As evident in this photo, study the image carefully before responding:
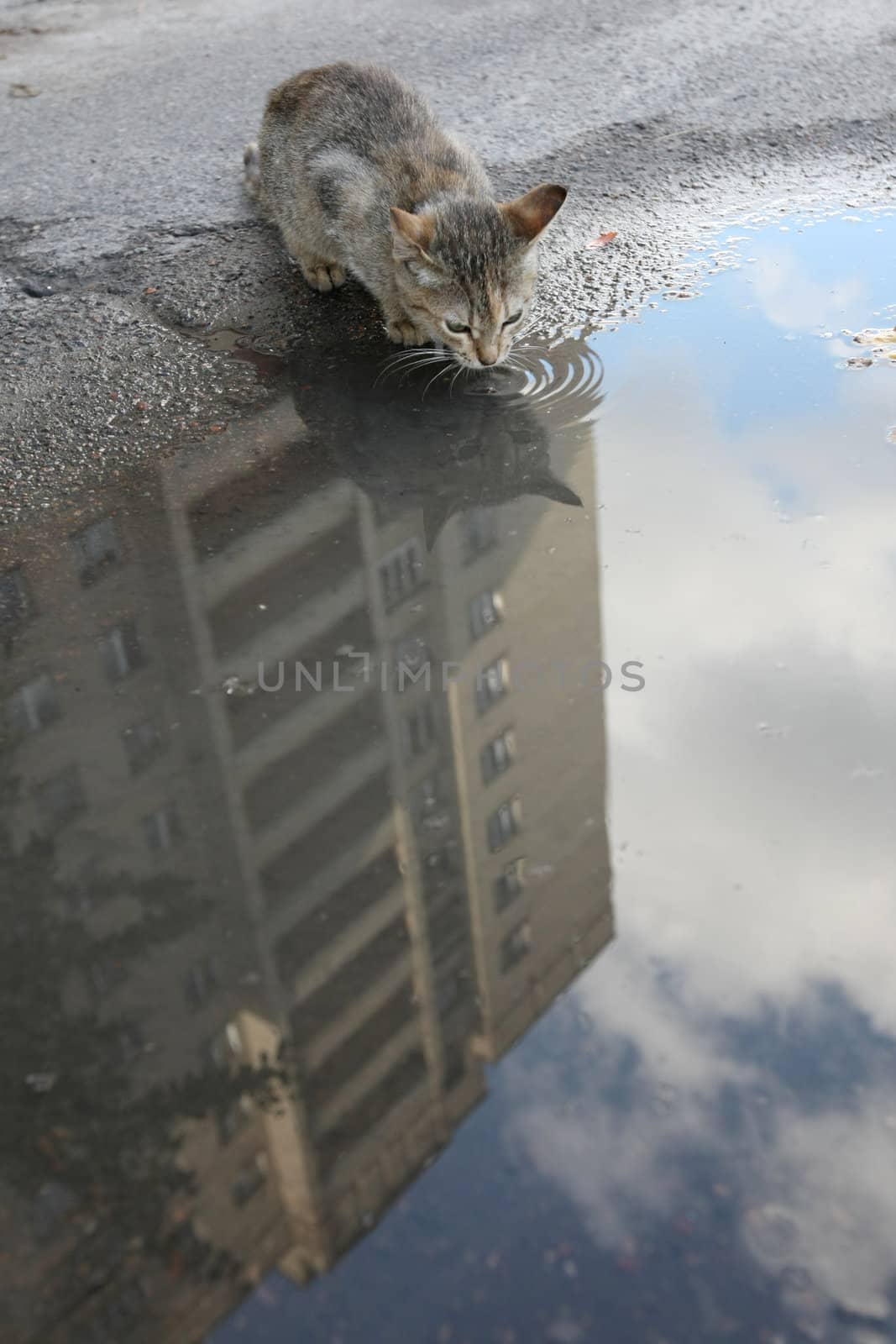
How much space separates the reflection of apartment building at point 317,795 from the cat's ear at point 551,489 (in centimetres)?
4

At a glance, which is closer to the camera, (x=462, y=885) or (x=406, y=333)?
(x=462, y=885)

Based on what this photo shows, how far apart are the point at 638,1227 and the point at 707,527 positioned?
2043 millimetres

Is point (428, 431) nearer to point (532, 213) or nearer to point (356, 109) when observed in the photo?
point (532, 213)

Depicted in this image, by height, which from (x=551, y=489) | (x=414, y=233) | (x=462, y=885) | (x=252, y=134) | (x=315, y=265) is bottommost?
(x=462, y=885)

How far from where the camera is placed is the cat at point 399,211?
13.0ft

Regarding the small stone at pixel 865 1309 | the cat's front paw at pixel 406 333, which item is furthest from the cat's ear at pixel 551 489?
the small stone at pixel 865 1309

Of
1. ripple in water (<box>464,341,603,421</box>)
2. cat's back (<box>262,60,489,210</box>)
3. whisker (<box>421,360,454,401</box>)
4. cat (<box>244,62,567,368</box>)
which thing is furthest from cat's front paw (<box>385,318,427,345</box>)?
cat's back (<box>262,60,489,210</box>)

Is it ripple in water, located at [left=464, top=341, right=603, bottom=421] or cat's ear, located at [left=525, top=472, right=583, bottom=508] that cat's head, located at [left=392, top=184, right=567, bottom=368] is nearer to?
ripple in water, located at [left=464, top=341, right=603, bottom=421]

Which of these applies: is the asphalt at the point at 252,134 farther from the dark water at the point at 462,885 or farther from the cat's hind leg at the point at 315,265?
the dark water at the point at 462,885

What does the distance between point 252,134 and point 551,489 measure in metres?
3.72

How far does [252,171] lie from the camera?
219 inches

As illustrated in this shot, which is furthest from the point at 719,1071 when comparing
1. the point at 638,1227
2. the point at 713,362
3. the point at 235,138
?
the point at 235,138

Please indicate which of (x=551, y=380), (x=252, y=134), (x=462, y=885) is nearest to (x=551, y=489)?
(x=551, y=380)

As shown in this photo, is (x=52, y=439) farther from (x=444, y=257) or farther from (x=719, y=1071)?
(x=719, y=1071)
